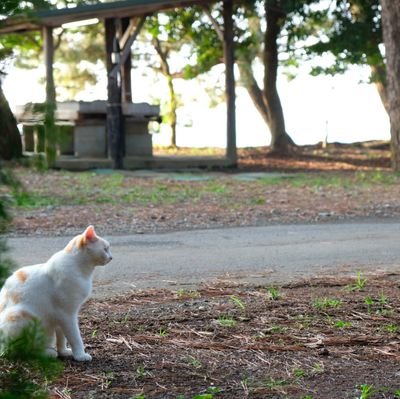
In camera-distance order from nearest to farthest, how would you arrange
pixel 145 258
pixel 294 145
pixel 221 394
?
1. pixel 221 394
2. pixel 145 258
3. pixel 294 145

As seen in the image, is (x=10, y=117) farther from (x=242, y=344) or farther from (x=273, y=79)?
(x=273, y=79)

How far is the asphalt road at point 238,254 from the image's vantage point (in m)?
8.17

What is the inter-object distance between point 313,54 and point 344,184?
32.5 ft

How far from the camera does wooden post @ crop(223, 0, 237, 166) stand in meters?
22.0

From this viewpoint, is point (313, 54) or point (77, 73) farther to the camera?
point (77, 73)

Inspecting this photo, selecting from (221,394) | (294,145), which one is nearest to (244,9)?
(294,145)

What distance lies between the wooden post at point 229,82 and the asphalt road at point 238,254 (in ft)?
33.5

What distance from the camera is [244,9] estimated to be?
27.1m

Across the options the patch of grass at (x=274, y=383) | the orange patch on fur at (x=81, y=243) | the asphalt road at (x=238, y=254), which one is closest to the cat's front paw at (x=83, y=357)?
the orange patch on fur at (x=81, y=243)

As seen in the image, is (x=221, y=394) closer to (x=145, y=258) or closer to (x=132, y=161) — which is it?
(x=145, y=258)

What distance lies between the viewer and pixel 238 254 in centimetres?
968

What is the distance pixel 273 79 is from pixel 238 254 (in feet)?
63.6

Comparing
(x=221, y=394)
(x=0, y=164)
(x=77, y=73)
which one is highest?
(x=77, y=73)

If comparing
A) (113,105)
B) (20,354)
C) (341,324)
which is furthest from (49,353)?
(113,105)
